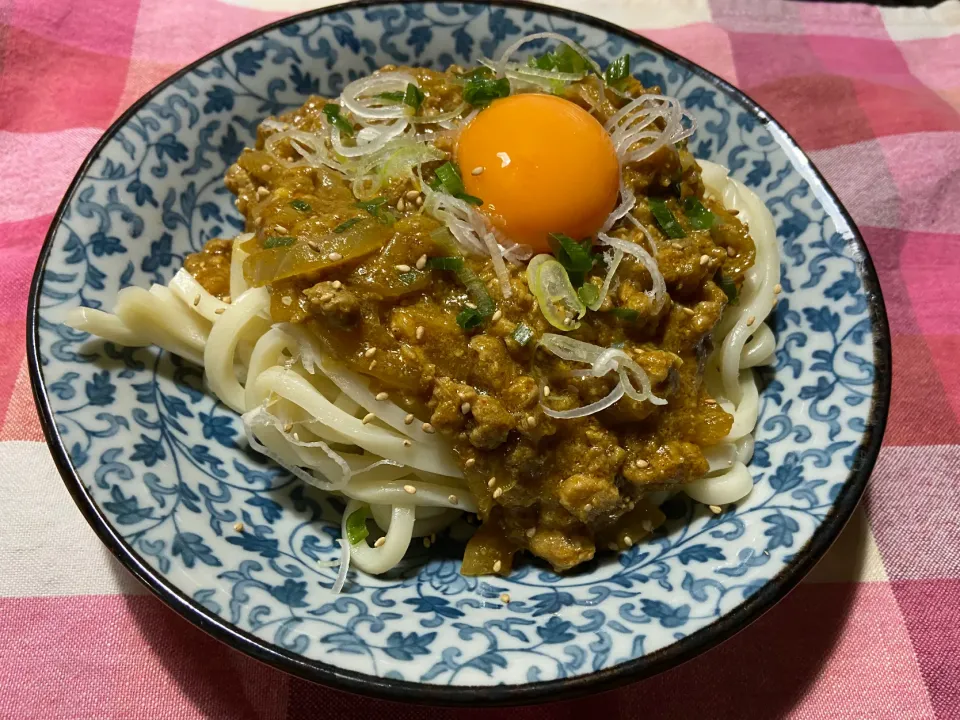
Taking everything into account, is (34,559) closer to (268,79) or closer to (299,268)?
(299,268)

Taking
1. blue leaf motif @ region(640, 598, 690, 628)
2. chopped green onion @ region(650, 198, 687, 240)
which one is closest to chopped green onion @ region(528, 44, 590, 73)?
chopped green onion @ region(650, 198, 687, 240)

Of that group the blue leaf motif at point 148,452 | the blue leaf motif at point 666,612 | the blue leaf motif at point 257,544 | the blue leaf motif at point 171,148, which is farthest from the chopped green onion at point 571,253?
the blue leaf motif at point 171,148

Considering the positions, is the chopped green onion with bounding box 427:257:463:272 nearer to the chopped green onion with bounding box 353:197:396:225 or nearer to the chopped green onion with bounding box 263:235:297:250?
the chopped green onion with bounding box 353:197:396:225

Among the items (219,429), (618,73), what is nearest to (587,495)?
(219,429)

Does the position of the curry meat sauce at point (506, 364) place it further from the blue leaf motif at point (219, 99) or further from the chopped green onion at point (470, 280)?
the blue leaf motif at point (219, 99)

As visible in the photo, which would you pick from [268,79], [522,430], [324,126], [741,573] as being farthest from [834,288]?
[268,79]

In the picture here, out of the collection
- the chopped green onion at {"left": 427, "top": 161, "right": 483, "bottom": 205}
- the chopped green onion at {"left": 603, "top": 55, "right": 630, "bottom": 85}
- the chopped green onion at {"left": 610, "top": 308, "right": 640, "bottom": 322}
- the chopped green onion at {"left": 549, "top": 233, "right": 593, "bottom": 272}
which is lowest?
the chopped green onion at {"left": 610, "top": 308, "right": 640, "bottom": 322}

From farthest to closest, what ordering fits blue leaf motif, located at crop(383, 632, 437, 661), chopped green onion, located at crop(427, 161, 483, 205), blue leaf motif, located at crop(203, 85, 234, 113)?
1. blue leaf motif, located at crop(203, 85, 234, 113)
2. chopped green onion, located at crop(427, 161, 483, 205)
3. blue leaf motif, located at crop(383, 632, 437, 661)
